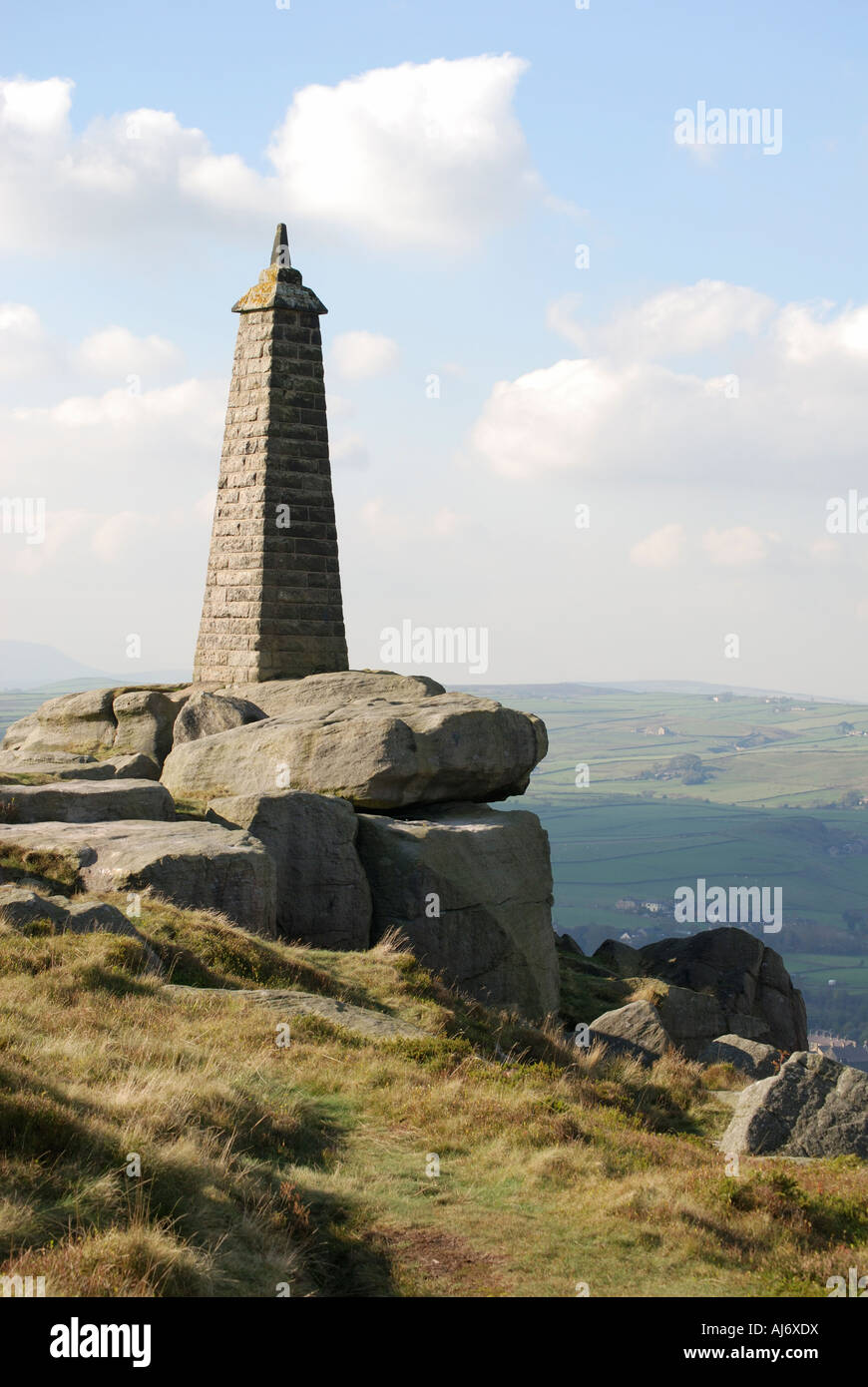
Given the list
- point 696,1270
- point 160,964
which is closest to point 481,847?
point 160,964

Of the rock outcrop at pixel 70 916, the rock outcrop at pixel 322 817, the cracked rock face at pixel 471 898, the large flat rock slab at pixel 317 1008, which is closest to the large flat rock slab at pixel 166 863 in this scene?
the rock outcrop at pixel 322 817

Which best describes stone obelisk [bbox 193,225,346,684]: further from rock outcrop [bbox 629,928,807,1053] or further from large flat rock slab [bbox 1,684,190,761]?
rock outcrop [bbox 629,928,807,1053]

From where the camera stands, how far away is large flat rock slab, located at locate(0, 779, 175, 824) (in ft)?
59.6

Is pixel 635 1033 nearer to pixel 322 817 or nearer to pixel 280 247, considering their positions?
pixel 322 817

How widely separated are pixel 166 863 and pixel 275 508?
1276 cm

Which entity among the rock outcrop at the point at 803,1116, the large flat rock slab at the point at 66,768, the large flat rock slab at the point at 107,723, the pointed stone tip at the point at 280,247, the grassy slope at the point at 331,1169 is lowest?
the rock outcrop at the point at 803,1116

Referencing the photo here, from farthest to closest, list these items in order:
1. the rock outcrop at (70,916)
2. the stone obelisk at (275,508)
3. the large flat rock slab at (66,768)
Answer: the stone obelisk at (275,508) → the large flat rock slab at (66,768) → the rock outcrop at (70,916)

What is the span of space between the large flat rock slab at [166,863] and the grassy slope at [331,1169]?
2.05m

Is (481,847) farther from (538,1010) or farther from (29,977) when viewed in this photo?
(29,977)

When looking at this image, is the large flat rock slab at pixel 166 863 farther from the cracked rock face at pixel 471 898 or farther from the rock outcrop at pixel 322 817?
the cracked rock face at pixel 471 898

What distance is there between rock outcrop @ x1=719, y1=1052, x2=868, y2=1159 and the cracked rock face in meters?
6.77

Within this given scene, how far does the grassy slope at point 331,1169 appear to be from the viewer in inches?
290

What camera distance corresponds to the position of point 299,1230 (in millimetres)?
8062

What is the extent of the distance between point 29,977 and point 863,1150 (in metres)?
8.43
